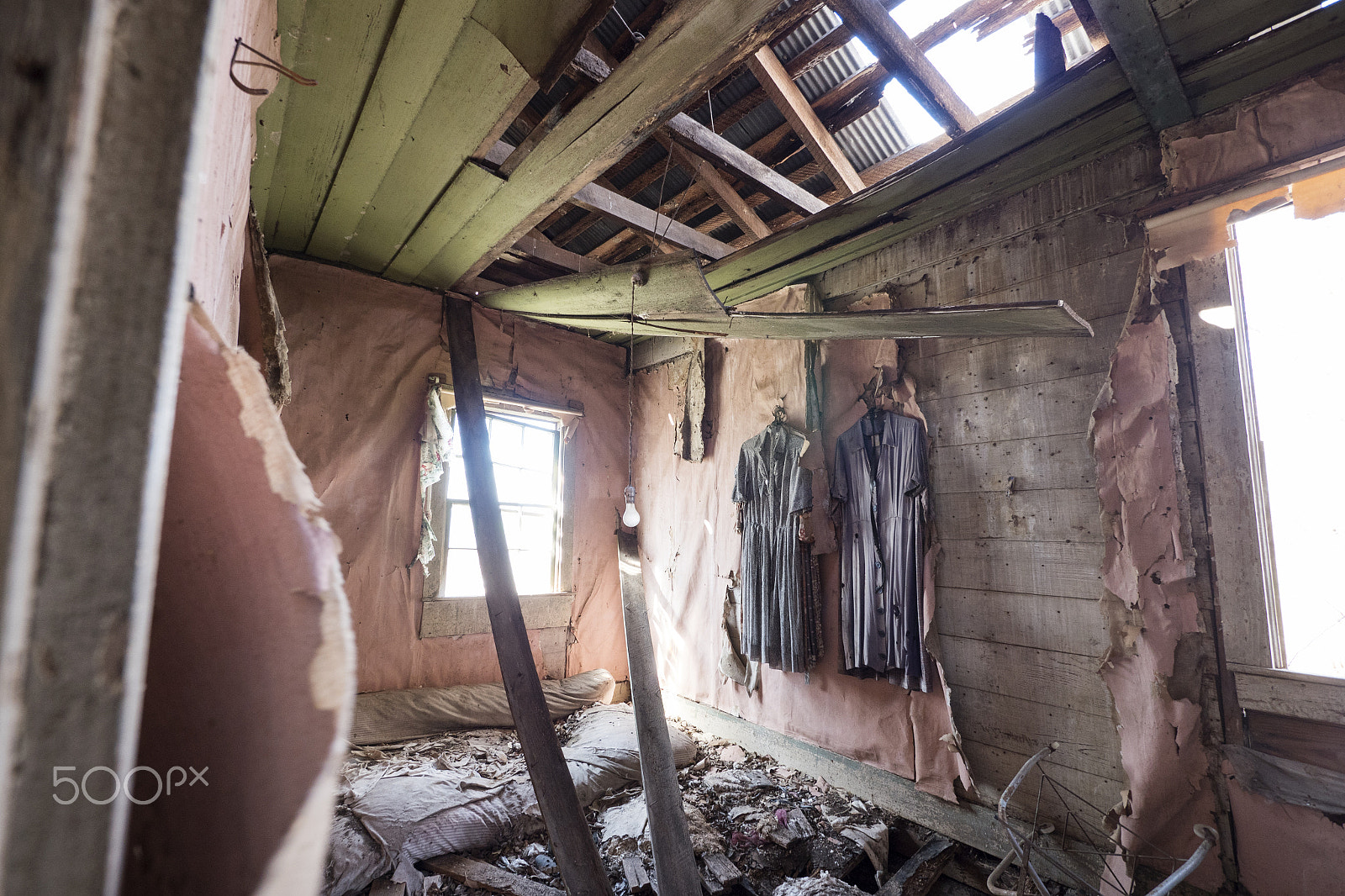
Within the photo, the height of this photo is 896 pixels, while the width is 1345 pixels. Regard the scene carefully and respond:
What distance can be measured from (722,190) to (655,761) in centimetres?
273

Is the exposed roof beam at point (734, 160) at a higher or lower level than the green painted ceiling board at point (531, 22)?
higher

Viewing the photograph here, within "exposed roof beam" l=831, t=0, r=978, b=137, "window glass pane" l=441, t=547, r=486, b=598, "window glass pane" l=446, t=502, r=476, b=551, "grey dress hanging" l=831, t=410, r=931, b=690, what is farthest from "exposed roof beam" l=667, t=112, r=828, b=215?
"window glass pane" l=441, t=547, r=486, b=598

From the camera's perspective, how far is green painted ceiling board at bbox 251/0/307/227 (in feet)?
5.03

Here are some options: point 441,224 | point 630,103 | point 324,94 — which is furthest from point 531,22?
point 441,224

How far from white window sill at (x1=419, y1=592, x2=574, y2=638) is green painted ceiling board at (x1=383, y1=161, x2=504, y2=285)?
195cm

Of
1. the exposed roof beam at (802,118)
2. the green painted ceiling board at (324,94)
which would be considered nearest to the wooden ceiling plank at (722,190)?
the exposed roof beam at (802,118)

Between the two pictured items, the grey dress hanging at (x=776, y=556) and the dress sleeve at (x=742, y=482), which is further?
the dress sleeve at (x=742, y=482)

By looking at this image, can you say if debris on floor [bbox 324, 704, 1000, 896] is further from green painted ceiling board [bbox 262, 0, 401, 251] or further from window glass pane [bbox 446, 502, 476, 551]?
green painted ceiling board [bbox 262, 0, 401, 251]

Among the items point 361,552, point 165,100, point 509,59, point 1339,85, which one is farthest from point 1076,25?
point 361,552

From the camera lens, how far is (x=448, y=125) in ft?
6.30

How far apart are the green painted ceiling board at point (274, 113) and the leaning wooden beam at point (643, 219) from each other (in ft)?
3.80

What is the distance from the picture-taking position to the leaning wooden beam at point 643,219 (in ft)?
9.50

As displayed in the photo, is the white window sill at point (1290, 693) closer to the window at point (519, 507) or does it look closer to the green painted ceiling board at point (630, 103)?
the green painted ceiling board at point (630, 103)

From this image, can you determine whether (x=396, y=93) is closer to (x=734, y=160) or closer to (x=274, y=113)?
(x=274, y=113)
